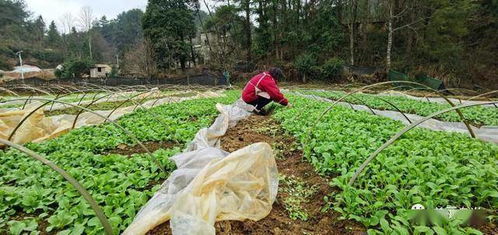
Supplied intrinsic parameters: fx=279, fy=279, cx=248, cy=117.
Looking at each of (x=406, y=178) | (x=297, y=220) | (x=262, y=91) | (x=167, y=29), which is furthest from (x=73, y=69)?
(x=406, y=178)

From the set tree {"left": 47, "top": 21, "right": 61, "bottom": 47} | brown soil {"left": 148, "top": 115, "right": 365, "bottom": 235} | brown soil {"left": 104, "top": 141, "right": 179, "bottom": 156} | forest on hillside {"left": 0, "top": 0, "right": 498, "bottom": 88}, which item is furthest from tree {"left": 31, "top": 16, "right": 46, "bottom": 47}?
brown soil {"left": 148, "top": 115, "right": 365, "bottom": 235}

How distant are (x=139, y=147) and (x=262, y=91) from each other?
426cm

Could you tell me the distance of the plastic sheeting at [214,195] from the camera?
2.03 m

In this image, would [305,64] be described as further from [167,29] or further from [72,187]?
[72,187]

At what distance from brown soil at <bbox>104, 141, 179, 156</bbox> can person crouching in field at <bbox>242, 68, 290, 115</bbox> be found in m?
3.66

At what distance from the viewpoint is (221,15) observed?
33.6m

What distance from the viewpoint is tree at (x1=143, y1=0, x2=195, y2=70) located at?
3309cm

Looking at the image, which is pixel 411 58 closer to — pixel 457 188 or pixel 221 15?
pixel 221 15

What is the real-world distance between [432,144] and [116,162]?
4316 millimetres

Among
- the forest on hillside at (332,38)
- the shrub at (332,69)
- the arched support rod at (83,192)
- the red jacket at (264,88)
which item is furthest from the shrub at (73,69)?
the arched support rod at (83,192)

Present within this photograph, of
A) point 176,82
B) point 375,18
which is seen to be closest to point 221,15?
point 176,82

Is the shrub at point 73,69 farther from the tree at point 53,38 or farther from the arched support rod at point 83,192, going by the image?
the arched support rod at point 83,192

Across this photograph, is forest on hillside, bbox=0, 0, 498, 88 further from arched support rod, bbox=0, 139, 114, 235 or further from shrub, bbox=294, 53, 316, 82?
arched support rod, bbox=0, 139, 114, 235

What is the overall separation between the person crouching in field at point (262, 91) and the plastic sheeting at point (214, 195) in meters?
5.43
